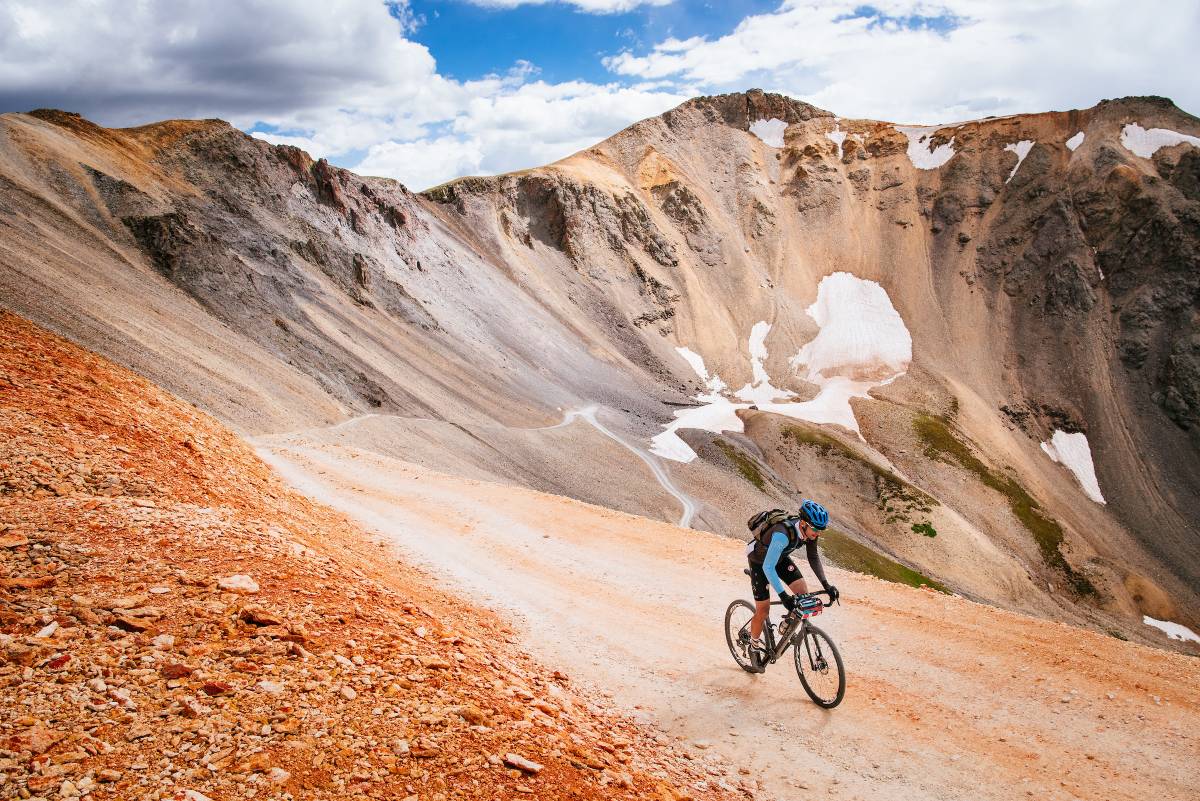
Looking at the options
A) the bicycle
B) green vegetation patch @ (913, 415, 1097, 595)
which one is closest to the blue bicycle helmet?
the bicycle

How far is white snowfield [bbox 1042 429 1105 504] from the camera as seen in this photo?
262 ft

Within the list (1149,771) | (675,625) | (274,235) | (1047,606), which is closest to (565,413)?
(274,235)

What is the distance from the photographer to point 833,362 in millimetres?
92625

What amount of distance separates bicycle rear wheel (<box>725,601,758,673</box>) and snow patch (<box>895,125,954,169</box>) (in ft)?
399

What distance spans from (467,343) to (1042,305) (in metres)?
78.3

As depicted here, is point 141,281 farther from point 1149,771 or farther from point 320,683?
point 1149,771

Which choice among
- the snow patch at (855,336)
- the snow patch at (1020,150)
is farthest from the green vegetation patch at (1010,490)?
Answer: the snow patch at (1020,150)

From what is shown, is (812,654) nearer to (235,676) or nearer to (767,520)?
(767,520)

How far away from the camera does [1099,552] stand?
6975cm

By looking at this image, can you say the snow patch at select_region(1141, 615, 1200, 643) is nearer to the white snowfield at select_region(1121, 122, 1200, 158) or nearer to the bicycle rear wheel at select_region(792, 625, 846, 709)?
the bicycle rear wheel at select_region(792, 625, 846, 709)

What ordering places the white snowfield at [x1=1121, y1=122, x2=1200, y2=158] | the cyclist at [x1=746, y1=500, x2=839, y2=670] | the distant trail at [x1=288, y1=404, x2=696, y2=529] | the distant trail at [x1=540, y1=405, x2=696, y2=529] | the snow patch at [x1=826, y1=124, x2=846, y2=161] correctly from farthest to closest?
the snow patch at [x1=826, y1=124, x2=846, y2=161], the white snowfield at [x1=1121, y1=122, x2=1200, y2=158], the distant trail at [x1=540, y1=405, x2=696, y2=529], the distant trail at [x1=288, y1=404, x2=696, y2=529], the cyclist at [x1=746, y1=500, x2=839, y2=670]

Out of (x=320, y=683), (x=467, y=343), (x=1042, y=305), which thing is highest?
(x=1042, y=305)

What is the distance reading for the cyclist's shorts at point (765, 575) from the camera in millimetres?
9797

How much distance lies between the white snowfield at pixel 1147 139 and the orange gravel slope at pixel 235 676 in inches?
4901
